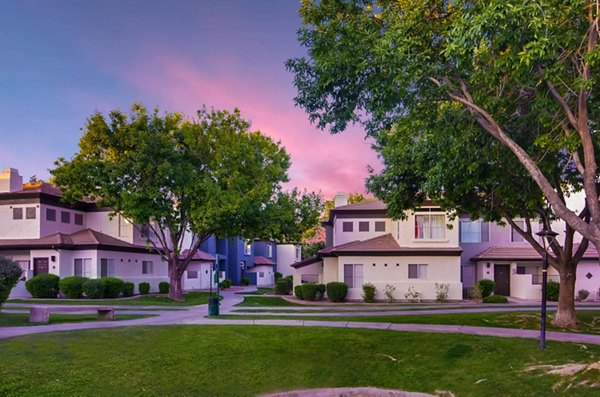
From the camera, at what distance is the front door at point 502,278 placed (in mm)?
36438

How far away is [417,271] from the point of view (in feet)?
112

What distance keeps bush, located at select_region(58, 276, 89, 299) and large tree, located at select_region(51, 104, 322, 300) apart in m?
5.45

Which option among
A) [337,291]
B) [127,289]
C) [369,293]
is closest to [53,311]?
[127,289]

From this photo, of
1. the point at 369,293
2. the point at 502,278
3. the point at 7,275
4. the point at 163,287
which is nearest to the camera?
the point at 7,275

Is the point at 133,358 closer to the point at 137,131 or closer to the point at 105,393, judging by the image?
the point at 105,393

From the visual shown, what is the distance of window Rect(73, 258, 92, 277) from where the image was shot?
118ft

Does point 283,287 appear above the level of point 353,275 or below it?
below

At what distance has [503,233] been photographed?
122ft

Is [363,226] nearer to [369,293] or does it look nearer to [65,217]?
[369,293]

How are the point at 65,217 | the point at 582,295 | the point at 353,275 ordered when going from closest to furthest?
the point at 582,295 → the point at 353,275 → the point at 65,217

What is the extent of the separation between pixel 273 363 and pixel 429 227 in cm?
2364

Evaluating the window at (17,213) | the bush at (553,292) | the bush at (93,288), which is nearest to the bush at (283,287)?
the bush at (93,288)

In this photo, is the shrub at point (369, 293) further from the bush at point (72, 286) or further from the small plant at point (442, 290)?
the bush at point (72, 286)

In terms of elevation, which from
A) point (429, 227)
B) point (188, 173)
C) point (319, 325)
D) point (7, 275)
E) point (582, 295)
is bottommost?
point (582, 295)
